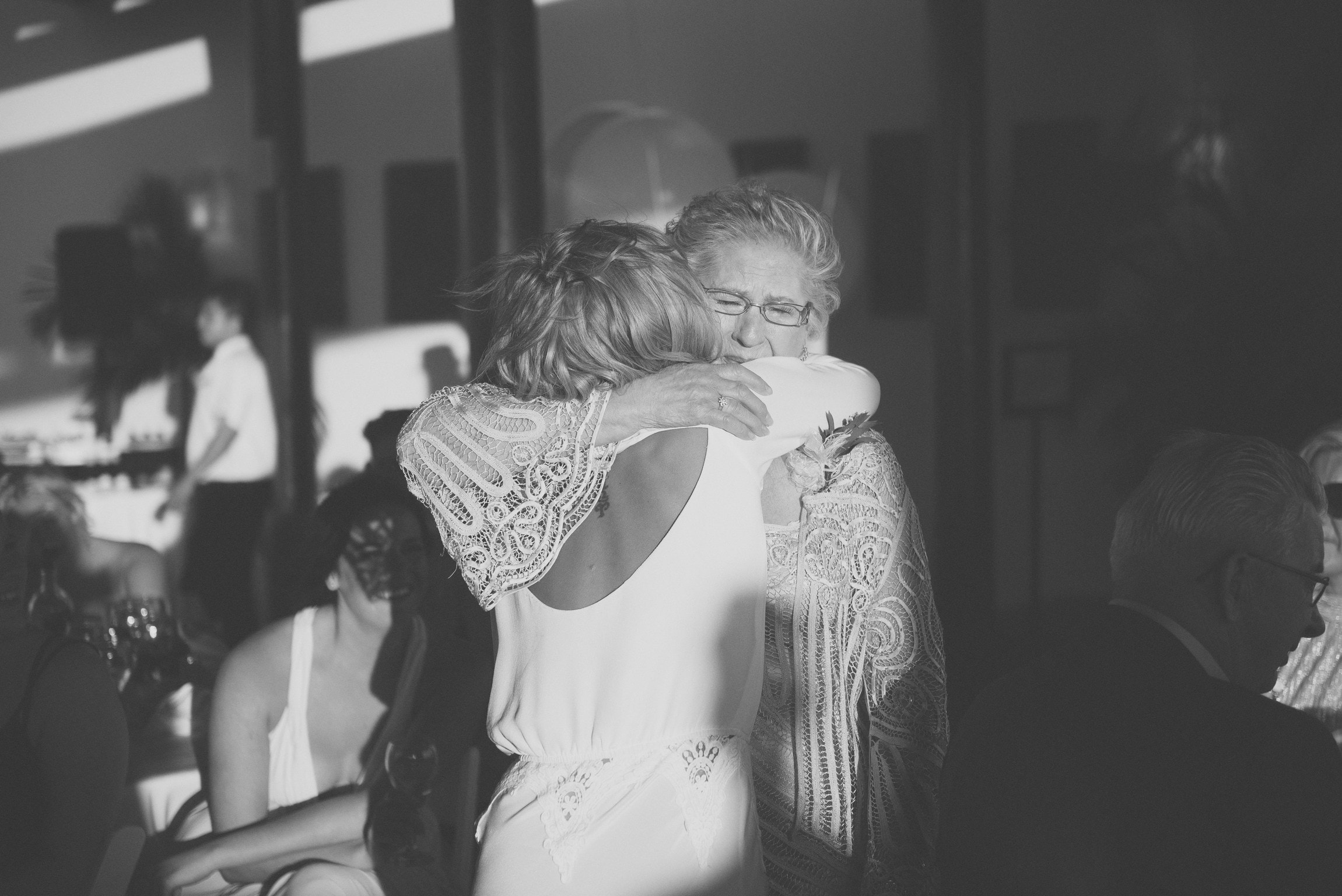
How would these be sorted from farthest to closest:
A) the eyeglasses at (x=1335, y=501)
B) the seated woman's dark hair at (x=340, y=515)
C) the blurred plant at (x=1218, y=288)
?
1. the blurred plant at (x=1218, y=288)
2. the seated woman's dark hair at (x=340, y=515)
3. the eyeglasses at (x=1335, y=501)

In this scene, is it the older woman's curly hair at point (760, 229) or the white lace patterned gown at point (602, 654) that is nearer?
the white lace patterned gown at point (602, 654)

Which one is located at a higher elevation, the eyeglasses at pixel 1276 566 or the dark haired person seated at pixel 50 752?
the eyeglasses at pixel 1276 566

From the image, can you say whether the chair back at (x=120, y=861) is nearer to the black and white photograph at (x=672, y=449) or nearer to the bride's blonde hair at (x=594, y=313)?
the black and white photograph at (x=672, y=449)

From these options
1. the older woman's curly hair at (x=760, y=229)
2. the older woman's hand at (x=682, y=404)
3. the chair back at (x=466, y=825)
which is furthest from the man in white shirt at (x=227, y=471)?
the older woman's hand at (x=682, y=404)

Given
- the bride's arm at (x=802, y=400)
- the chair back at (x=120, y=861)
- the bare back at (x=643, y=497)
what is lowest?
the chair back at (x=120, y=861)

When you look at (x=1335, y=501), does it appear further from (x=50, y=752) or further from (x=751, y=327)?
(x=50, y=752)

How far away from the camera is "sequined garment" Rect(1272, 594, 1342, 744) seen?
229 cm

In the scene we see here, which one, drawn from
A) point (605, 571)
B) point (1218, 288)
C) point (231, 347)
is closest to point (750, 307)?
point (605, 571)

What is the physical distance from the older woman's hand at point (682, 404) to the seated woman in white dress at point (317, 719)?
139 cm

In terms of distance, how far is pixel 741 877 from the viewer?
134 cm

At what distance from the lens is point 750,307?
1679 millimetres

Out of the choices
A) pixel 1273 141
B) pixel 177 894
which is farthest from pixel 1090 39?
pixel 177 894

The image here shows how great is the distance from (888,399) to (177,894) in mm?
5341

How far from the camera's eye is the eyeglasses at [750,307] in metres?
1.68
